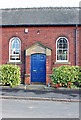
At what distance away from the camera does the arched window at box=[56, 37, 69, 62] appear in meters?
12.3

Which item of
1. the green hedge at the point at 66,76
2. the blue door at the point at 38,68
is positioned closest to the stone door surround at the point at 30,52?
the blue door at the point at 38,68

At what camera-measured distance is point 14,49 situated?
12.5 meters

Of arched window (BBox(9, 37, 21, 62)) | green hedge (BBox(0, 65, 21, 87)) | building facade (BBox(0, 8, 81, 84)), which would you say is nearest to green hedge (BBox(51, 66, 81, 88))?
building facade (BBox(0, 8, 81, 84))

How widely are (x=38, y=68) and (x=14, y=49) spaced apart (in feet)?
8.79

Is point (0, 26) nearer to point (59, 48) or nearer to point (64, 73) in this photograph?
point (59, 48)

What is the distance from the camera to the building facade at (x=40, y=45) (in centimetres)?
1177

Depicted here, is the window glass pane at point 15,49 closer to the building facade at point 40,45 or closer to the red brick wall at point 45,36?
the building facade at point 40,45

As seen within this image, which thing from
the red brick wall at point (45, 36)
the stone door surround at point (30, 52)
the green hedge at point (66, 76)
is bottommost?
the green hedge at point (66, 76)

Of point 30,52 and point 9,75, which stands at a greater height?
point 30,52

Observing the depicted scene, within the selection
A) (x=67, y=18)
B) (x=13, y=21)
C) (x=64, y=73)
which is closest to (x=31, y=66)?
(x=64, y=73)

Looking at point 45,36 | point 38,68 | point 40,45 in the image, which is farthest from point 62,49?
point 38,68

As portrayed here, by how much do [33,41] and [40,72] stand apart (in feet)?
8.75

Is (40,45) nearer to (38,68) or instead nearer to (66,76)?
(38,68)

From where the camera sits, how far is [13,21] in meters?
12.7
